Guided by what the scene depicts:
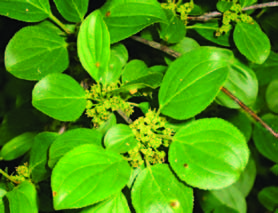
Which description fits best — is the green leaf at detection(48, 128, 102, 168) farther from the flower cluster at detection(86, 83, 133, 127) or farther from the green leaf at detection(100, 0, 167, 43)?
the green leaf at detection(100, 0, 167, 43)

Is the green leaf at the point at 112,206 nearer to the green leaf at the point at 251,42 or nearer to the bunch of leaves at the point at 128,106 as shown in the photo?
the bunch of leaves at the point at 128,106

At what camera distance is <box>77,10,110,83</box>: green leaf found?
80 centimetres

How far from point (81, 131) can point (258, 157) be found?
1003 millimetres

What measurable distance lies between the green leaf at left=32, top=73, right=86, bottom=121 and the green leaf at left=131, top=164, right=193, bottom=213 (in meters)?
0.24

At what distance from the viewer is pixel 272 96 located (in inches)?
47.8

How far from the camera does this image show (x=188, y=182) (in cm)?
78

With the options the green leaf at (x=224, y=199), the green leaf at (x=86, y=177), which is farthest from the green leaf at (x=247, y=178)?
the green leaf at (x=86, y=177)

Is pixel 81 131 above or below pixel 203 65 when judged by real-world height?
below

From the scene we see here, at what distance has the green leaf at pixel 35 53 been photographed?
35.5 inches

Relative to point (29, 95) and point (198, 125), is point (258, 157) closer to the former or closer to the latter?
point (198, 125)

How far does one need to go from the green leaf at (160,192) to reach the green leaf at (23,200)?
11.0 inches

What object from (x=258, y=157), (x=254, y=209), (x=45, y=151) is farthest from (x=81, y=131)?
(x=254, y=209)

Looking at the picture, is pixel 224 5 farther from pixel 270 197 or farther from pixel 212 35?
pixel 270 197

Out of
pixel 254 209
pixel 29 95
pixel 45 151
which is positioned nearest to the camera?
pixel 45 151
